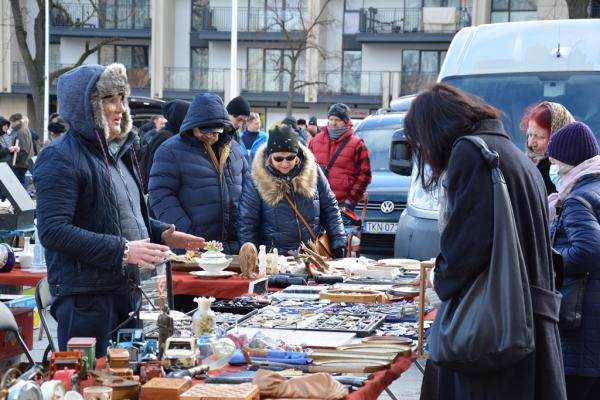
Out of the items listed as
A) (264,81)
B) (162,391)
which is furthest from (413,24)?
(162,391)

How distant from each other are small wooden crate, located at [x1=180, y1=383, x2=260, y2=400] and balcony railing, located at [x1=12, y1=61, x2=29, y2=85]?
40652mm

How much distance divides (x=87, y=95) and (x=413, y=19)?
123 feet

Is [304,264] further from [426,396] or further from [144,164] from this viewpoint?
[144,164]

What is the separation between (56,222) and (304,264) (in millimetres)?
2498

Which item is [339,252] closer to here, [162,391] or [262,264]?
[262,264]

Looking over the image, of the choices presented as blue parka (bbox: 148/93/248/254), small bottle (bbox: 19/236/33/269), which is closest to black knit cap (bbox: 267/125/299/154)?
blue parka (bbox: 148/93/248/254)

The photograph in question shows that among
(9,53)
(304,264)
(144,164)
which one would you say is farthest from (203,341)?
(9,53)

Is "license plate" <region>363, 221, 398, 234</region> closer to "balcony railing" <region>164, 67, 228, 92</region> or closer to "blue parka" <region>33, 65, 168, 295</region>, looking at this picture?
"blue parka" <region>33, 65, 168, 295</region>

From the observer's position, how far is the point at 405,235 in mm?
9383

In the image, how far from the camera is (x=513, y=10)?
39.1 m

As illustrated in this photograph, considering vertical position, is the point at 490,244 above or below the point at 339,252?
above

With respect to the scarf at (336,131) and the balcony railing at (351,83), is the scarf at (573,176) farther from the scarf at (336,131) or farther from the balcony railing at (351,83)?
the balcony railing at (351,83)

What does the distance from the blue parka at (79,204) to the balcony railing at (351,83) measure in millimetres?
35715

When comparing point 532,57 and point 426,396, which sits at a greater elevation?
point 532,57
